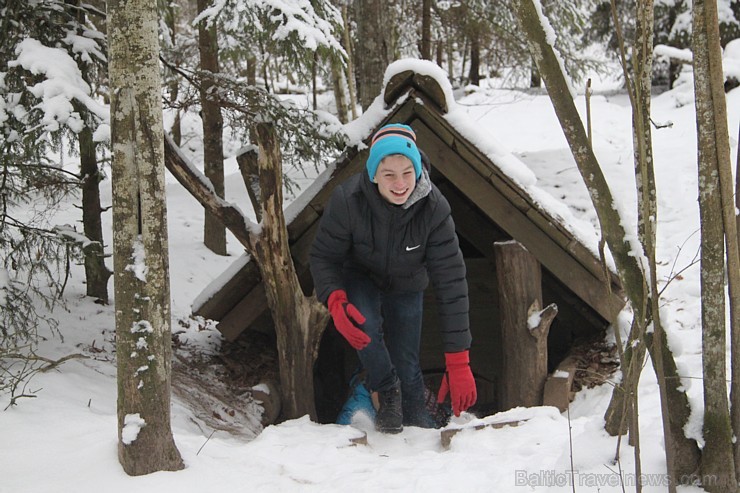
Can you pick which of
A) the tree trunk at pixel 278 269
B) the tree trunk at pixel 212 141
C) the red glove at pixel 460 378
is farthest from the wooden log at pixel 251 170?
the tree trunk at pixel 212 141

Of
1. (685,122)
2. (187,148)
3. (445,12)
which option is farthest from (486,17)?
(187,148)

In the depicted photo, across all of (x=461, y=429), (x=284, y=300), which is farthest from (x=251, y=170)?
(x=461, y=429)

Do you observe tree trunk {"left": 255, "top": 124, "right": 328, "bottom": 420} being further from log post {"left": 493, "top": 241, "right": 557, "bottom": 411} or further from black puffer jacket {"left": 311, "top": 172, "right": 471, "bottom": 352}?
log post {"left": 493, "top": 241, "right": 557, "bottom": 411}

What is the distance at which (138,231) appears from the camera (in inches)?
107

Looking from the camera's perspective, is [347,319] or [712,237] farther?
[347,319]

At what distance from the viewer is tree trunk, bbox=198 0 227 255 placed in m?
7.19

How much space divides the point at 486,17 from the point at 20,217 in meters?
6.43

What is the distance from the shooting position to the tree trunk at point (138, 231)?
2645mm

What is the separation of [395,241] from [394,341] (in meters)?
0.75

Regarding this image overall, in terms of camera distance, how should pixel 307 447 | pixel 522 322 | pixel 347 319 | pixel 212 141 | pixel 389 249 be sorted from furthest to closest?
pixel 212 141 < pixel 522 322 < pixel 389 249 < pixel 347 319 < pixel 307 447

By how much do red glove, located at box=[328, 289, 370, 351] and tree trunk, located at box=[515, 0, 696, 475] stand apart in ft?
5.72

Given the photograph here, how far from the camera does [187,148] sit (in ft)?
51.4

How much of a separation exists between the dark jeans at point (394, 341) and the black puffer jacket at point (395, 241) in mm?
190

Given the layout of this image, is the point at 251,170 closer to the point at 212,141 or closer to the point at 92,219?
the point at 92,219
